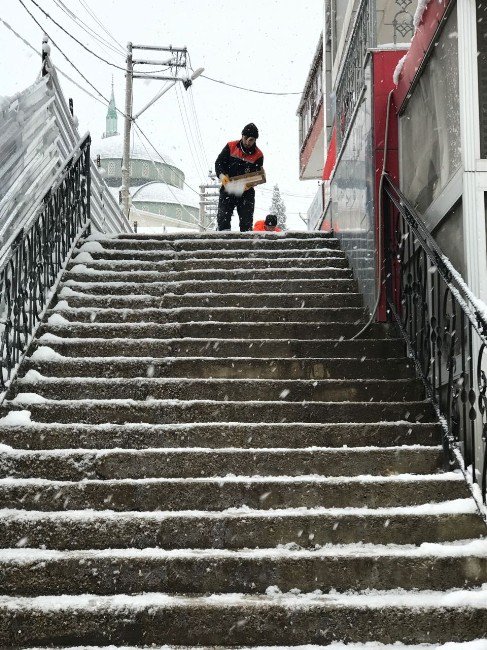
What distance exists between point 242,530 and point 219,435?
84 cm

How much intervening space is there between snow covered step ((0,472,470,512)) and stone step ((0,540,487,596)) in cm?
48

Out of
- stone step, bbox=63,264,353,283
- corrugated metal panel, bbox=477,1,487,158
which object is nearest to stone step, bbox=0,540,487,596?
corrugated metal panel, bbox=477,1,487,158

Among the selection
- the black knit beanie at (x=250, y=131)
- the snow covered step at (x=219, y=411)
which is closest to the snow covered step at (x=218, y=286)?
the snow covered step at (x=219, y=411)

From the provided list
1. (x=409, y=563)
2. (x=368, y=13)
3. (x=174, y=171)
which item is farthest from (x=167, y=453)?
(x=174, y=171)

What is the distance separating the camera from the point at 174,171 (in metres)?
53.6

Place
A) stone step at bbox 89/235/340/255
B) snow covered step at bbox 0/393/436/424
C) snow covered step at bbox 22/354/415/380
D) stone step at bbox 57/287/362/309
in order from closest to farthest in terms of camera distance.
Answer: snow covered step at bbox 0/393/436/424, snow covered step at bbox 22/354/415/380, stone step at bbox 57/287/362/309, stone step at bbox 89/235/340/255

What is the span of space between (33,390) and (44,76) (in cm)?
429

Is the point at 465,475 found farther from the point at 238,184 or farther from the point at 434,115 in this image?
the point at 238,184

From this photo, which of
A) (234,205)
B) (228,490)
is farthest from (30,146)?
(228,490)

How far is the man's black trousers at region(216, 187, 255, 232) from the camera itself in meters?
9.85

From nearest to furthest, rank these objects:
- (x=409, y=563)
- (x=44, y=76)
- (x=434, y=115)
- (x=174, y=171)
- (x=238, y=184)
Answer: (x=409, y=563), (x=434, y=115), (x=44, y=76), (x=238, y=184), (x=174, y=171)

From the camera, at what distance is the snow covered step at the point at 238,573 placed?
12.0 feet

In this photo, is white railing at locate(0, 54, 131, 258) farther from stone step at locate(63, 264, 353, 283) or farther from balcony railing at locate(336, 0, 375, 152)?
balcony railing at locate(336, 0, 375, 152)

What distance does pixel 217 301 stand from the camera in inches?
262
